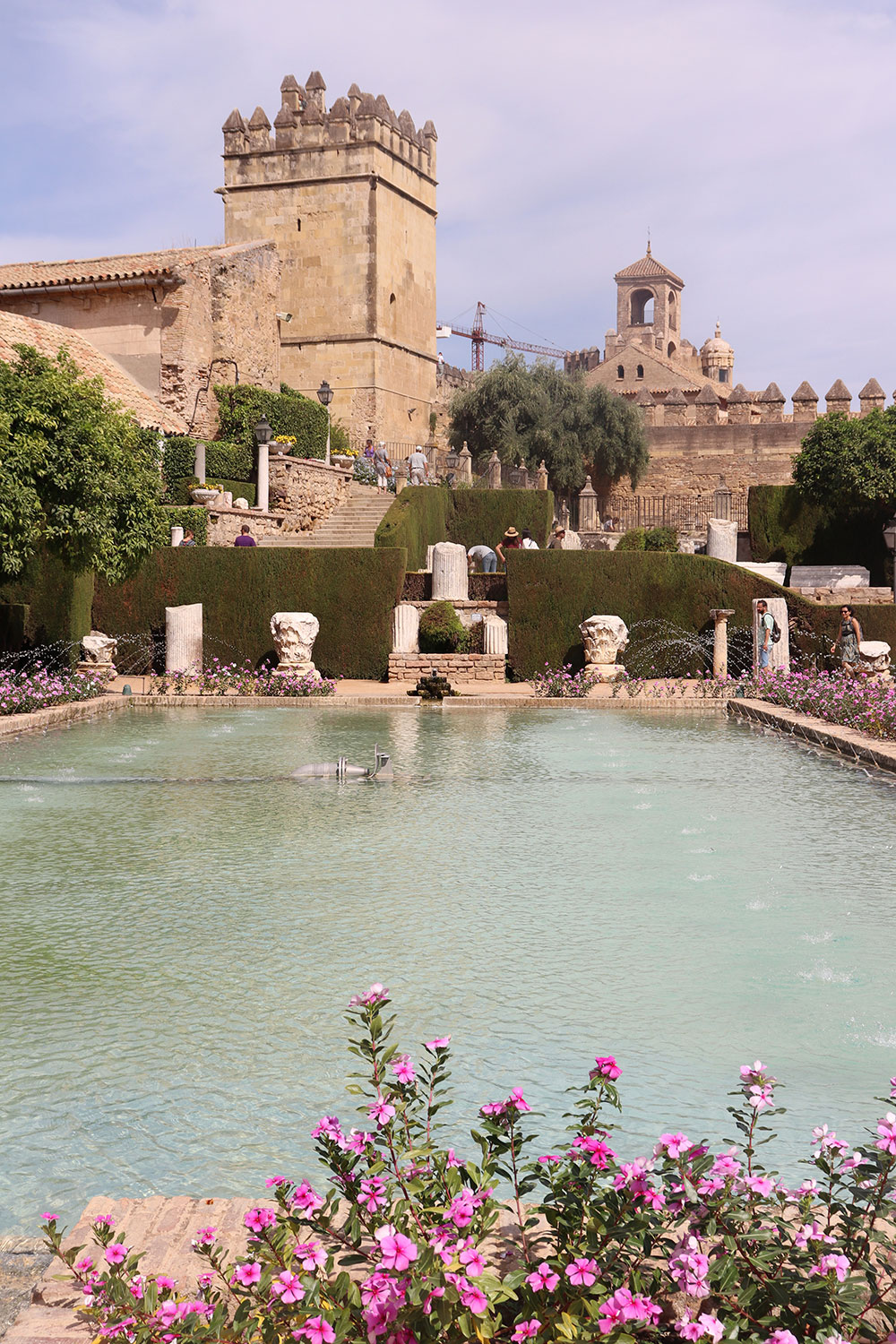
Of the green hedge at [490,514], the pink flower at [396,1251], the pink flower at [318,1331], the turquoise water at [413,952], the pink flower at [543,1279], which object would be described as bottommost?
the turquoise water at [413,952]

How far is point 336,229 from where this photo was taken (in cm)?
4197

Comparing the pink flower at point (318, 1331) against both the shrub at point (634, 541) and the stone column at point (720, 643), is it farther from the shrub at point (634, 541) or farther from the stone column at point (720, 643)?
the shrub at point (634, 541)

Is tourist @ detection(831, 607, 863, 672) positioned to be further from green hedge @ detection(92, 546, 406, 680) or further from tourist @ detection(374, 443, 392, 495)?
tourist @ detection(374, 443, 392, 495)

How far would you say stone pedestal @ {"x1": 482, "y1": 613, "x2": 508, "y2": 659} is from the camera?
67.3ft

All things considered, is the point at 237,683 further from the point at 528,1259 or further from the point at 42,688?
the point at 528,1259

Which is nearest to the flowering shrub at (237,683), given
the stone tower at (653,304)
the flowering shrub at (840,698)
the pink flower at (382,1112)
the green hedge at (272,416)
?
the flowering shrub at (840,698)

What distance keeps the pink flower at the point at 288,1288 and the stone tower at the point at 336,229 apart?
133ft

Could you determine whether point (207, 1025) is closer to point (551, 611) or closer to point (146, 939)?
point (146, 939)

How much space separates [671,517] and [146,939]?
130 feet

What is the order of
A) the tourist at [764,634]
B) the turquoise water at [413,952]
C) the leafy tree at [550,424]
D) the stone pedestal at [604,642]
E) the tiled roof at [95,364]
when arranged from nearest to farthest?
the turquoise water at [413,952], the tourist at [764,634], the stone pedestal at [604,642], the tiled roof at [95,364], the leafy tree at [550,424]

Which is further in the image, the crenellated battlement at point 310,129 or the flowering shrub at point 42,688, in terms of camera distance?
the crenellated battlement at point 310,129

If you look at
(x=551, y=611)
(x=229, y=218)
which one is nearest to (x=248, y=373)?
(x=229, y=218)

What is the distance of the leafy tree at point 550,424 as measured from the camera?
142 feet

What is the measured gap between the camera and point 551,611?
1978 centimetres
